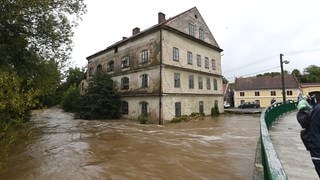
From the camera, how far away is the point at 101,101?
2775 cm

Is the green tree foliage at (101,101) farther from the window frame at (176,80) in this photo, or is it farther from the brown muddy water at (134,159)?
the brown muddy water at (134,159)

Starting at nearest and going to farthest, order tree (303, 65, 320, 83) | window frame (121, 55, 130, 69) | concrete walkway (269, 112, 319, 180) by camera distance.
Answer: concrete walkway (269, 112, 319, 180) < window frame (121, 55, 130, 69) < tree (303, 65, 320, 83)

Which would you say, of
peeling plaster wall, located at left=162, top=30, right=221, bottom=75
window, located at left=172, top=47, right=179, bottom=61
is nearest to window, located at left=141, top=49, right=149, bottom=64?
peeling plaster wall, located at left=162, top=30, right=221, bottom=75

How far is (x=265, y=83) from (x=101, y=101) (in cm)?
3845

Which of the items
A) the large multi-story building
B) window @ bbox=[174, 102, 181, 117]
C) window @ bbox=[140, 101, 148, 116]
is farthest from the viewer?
window @ bbox=[140, 101, 148, 116]

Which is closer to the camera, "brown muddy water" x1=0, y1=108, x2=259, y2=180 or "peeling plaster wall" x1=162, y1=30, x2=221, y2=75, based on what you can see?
"brown muddy water" x1=0, y1=108, x2=259, y2=180

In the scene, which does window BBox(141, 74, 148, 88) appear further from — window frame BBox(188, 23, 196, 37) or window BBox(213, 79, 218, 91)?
window BBox(213, 79, 218, 91)

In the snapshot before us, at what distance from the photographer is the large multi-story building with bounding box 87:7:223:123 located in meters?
24.1

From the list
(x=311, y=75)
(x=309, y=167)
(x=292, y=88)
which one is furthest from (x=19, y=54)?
(x=311, y=75)

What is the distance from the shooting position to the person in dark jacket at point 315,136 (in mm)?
4191

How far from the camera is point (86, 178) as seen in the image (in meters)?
8.09

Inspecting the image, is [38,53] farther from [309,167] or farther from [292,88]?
[292,88]

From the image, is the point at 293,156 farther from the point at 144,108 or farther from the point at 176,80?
the point at 144,108

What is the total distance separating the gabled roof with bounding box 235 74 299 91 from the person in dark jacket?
5156 cm
